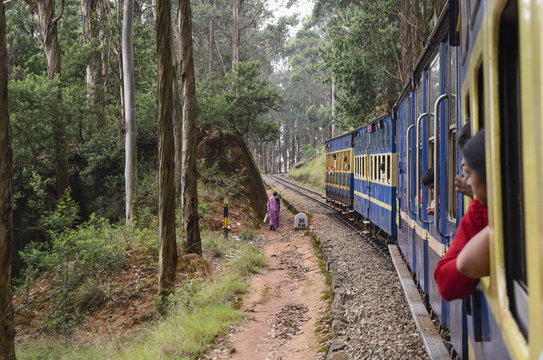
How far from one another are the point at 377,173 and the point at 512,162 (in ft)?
38.1

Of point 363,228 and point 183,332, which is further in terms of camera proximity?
point 363,228

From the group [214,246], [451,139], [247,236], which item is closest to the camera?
[451,139]

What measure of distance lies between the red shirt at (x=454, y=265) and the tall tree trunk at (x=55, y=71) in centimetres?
1708

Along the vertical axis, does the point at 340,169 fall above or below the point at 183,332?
above

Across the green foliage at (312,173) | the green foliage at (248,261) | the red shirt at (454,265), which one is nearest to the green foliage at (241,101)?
the green foliage at (312,173)

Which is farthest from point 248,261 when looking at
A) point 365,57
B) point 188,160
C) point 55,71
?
point 365,57

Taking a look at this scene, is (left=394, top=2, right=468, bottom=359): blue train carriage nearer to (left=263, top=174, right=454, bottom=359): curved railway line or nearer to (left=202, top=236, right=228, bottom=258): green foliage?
(left=263, top=174, right=454, bottom=359): curved railway line

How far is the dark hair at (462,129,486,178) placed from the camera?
6.46 feet

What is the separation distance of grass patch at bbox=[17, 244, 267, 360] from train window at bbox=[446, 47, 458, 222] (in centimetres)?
403

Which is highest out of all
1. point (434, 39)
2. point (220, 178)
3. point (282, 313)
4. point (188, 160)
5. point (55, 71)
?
point (55, 71)

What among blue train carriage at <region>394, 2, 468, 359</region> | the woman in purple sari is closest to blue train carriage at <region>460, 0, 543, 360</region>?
blue train carriage at <region>394, 2, 468, 359</region>

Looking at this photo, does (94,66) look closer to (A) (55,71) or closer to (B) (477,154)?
(A) (55,71)

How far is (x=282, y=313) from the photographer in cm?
859

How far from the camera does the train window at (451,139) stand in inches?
164
